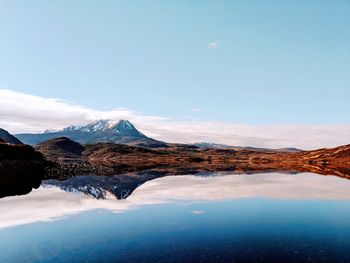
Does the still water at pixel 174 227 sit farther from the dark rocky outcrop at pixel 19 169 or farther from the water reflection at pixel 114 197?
the dark rocky outcrop at pixel 19 169

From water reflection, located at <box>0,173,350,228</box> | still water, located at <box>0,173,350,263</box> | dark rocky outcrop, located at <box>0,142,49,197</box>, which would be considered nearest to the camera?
still water, located at <box>0,173,350,263</box>

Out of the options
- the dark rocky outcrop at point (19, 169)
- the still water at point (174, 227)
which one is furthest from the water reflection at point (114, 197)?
the dark rocky outcrop at point (19, 169)

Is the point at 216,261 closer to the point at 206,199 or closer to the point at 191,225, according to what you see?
the point at 191,225

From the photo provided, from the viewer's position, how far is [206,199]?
56375mm

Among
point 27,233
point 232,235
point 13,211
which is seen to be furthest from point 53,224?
point 232,235

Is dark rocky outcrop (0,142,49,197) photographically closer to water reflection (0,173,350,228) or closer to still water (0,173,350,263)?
water reflection (0,173,350,228)

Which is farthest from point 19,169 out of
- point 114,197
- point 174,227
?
point 174,227

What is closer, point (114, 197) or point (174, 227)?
point (174, 227)

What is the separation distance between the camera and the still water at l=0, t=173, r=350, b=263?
89.7ft

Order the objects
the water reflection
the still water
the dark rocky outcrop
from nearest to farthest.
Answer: the still water < the water reflection < the dark rocky outcrop

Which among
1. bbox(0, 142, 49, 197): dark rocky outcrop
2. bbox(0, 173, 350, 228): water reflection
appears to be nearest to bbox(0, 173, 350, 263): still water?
bbox(0, 173, 350, 228): water reflection

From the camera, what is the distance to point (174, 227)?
36.8 metres

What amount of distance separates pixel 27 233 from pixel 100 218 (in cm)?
945

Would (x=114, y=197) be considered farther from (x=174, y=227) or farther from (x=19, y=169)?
(x=19, y=169)
